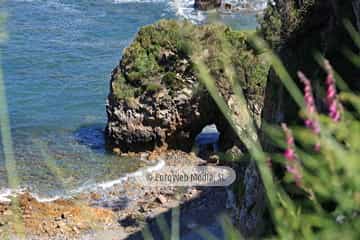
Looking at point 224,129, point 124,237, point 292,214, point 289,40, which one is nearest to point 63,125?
point 224,129

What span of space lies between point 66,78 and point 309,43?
2307 centimetres

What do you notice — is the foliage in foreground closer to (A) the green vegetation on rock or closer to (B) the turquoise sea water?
(B) the turquoise sea water

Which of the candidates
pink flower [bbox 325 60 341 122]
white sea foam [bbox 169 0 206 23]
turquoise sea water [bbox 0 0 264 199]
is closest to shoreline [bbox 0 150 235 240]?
turquoise sea water [bbox 0 0 264 199]

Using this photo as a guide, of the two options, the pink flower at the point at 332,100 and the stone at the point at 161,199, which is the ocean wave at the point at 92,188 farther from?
the pink flower at the point at 332,100

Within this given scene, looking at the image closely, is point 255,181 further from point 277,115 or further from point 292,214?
point 292,214

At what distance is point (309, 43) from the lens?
50.9ft

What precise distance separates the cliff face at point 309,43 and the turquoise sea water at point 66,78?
652cm

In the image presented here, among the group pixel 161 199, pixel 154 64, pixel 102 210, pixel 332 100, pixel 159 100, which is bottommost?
pixel 102 210

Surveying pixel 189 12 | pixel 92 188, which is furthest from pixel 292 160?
pixel 189 12

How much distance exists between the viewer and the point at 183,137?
3036cm

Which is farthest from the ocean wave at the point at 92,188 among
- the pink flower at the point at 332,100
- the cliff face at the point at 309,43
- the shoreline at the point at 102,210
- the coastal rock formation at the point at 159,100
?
the pink flower at the point at 332,100

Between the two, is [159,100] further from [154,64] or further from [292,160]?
[292,160]

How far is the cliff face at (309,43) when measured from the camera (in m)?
13.2

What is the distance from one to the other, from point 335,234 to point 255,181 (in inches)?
476
